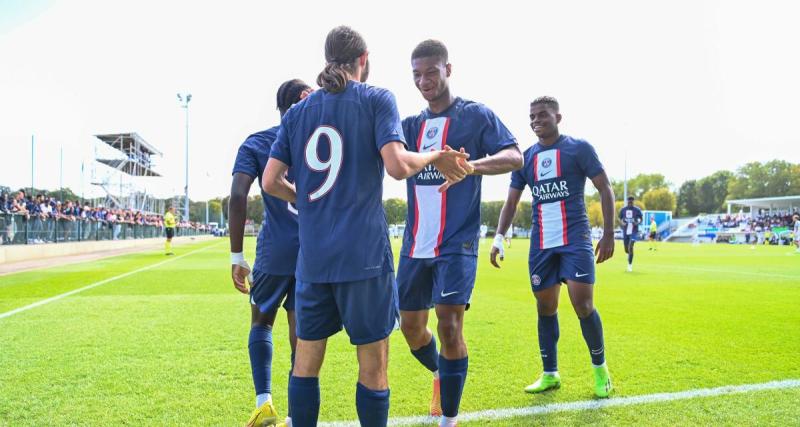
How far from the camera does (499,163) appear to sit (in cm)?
308

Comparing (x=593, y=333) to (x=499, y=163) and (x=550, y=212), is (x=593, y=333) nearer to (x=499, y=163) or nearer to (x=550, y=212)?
(x=550, y=212)

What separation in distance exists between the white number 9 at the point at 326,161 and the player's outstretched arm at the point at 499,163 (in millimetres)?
753

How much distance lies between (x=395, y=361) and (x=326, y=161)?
10.3 ft

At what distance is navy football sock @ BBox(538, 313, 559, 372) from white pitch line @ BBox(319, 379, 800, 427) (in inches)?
19.2

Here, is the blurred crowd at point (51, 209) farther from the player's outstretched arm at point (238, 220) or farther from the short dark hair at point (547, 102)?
the short dark hair at point (547, 102)

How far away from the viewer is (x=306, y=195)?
2598 mm

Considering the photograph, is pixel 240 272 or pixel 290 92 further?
pixel 290 92

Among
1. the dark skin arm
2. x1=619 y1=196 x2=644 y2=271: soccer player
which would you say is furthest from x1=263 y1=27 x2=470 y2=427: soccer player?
x1=619 y1=196 x2=644 y2=271: soccer player

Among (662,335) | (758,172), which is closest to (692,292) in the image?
(662,335)

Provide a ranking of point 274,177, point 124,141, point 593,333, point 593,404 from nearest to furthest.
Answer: point 274,177, point 593,404, point 593,333, point 124,141

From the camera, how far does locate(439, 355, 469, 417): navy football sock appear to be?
3.39 metres

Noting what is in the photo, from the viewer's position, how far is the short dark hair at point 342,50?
260 centimetres

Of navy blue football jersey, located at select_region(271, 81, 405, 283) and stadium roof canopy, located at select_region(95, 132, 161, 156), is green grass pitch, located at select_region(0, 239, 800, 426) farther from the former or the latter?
stadium roof canopy, located at select_region(95, 132, 161, 156)

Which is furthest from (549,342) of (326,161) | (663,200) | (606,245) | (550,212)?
(663,200)
